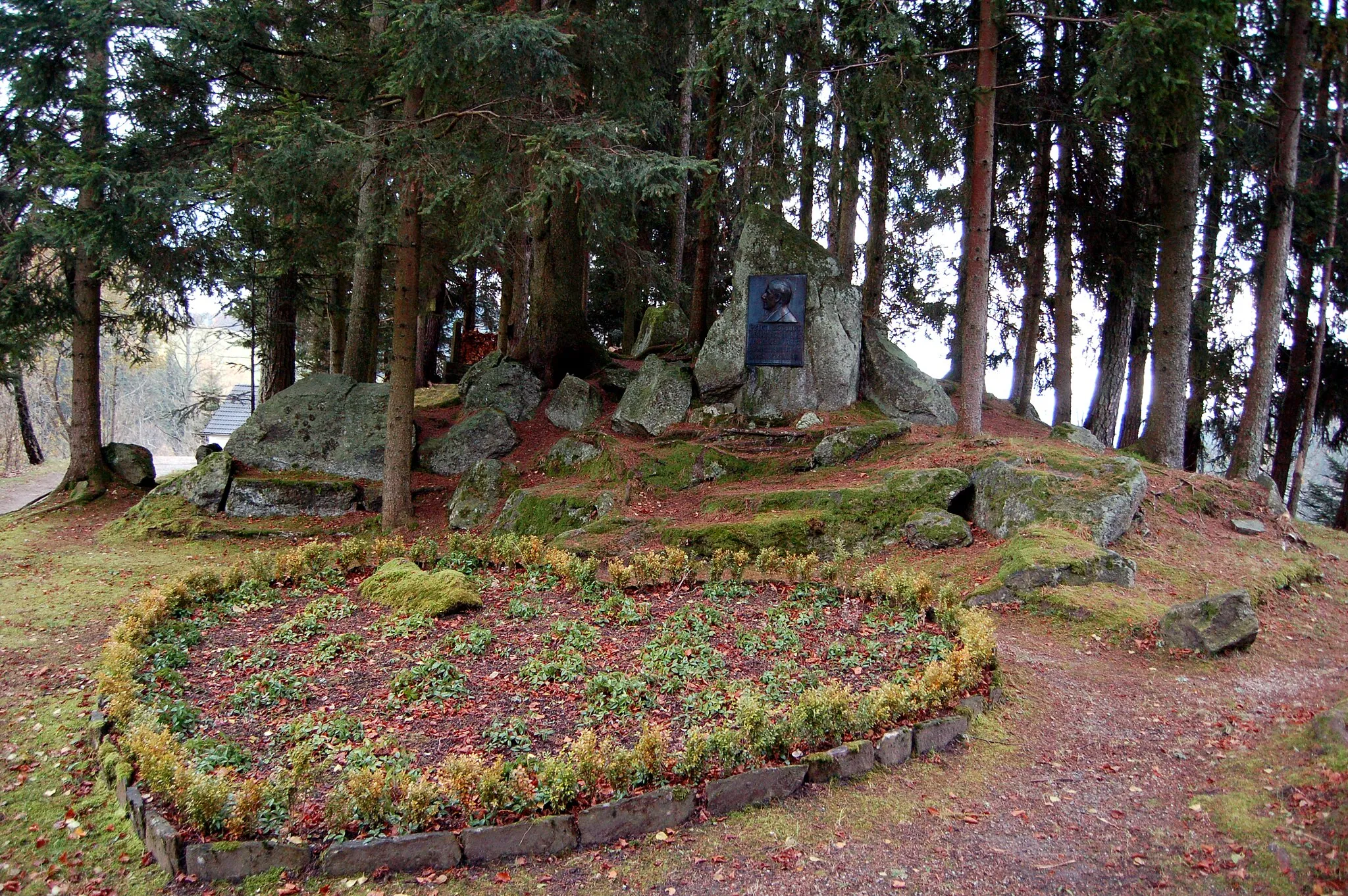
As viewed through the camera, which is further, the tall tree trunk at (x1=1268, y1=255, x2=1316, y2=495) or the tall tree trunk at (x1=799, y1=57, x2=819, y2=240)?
the tall tree trunk at (x1=1268, y1=255, x2=1316, y2=495)

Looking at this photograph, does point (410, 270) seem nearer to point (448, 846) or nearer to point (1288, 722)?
point (448, 846)

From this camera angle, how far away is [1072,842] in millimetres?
3920

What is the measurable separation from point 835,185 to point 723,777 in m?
11.1

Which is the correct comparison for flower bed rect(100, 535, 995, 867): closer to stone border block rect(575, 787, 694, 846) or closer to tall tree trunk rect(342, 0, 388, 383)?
stone border block rect(575, 787, 694, 846)

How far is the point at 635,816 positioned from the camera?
400cm

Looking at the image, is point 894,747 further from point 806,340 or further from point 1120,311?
point 1120,311

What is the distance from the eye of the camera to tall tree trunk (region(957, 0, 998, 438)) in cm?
1098

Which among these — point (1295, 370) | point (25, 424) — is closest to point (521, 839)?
point (1295, 370)

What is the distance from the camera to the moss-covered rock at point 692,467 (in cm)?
1190

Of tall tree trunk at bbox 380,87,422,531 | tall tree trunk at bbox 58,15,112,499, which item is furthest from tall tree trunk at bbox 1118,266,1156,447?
tall tree trunk at bbox 58,15,112,499

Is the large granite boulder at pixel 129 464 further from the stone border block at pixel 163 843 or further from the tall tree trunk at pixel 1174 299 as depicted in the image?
the tall tree trunk at pixel 1174 299

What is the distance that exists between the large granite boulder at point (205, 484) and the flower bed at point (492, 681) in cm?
437

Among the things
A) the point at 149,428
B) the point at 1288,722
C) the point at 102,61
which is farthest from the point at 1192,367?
the point at 149,428

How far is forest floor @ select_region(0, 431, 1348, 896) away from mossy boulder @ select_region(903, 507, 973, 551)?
263 centimetres
